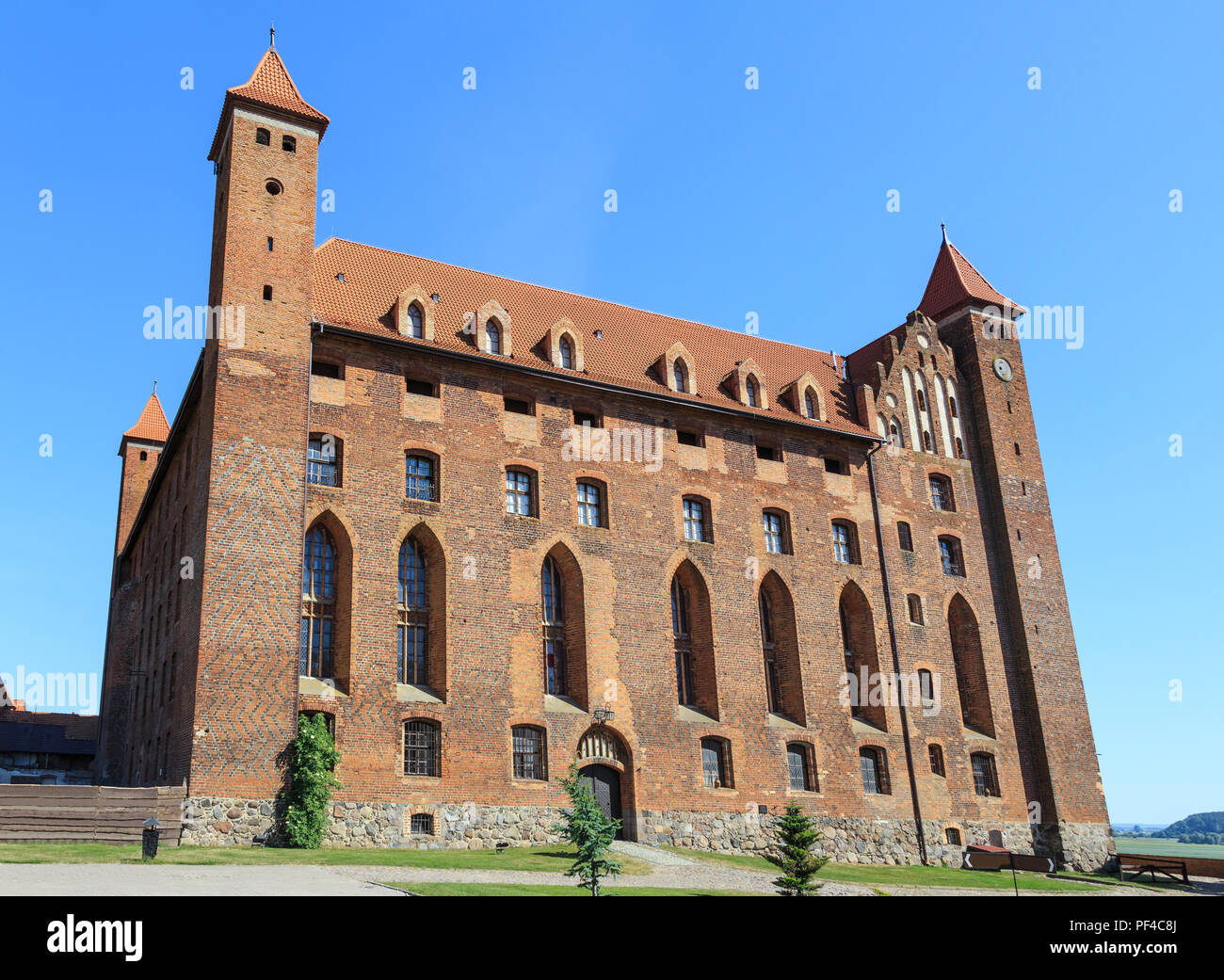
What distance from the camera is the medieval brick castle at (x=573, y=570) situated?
23.5 metres

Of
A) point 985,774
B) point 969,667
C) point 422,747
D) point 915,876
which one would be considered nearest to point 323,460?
point 422,747

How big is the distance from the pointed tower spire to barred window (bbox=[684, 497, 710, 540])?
1525 cm

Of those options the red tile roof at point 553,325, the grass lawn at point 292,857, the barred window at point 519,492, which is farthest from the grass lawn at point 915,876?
the red tile roof at point 553,325

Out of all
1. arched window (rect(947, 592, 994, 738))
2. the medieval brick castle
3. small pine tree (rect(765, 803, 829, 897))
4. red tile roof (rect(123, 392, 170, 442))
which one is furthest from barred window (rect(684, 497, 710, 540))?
red tile roof (rect(123, 392, 170, 442))

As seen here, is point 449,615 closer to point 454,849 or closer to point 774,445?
point 454,849

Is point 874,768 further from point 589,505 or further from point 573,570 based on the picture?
point 589,505

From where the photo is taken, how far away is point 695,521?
3075 centimetres

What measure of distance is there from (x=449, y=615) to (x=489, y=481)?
3957mm

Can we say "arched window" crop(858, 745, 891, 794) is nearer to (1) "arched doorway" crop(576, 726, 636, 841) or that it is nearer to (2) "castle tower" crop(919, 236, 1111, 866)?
(2) "castle tower" crop(919, 236, 1111, 866)

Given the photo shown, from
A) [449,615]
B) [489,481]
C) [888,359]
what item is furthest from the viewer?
[888,359]

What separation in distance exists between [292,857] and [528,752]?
7880 mm

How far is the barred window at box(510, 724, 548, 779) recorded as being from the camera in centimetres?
2538
